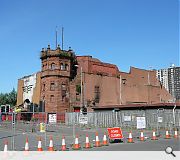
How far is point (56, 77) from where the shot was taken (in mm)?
68875

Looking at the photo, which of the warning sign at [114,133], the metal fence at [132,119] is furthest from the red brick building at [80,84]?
the warning sign at [114,133]

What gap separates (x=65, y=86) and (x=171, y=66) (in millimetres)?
37307

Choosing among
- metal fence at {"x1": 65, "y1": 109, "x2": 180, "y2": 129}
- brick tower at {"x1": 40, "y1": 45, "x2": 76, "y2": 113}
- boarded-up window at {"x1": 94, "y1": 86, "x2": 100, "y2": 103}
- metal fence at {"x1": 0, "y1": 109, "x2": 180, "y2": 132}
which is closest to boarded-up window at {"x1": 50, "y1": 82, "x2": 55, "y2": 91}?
brick tower at {"x1": 40, "y1": 45, "x2": 76, "y2": 113}

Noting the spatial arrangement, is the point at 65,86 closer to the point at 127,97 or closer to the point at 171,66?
the point at 127,97

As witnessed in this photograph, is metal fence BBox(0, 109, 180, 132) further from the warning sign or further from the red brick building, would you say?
the red brick building

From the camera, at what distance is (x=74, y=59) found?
75.3 metres

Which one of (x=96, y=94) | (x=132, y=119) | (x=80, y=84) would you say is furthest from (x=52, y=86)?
(x=132, y=119)

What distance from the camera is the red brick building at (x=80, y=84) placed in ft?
225

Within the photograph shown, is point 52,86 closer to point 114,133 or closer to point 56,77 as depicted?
point 56,77

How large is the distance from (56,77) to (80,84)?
5.79 m

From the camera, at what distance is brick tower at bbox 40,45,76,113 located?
6756 cm

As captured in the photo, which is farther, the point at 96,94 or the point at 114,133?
the point at 96,94
